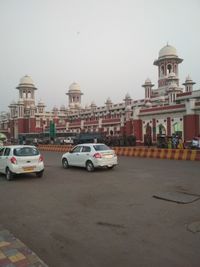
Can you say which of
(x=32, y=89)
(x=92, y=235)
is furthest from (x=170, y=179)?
(x=32, y=89)

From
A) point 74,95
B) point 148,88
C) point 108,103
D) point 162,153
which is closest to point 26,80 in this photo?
point 74,95

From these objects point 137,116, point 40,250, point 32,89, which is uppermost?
point 32,89

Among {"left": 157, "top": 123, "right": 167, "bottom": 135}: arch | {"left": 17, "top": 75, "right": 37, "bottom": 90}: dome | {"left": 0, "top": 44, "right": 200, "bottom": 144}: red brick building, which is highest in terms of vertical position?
{"left": 17, "top": 75, "right": 37, "bottom": 90}: dome

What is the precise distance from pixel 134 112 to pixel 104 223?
3534 centimetres

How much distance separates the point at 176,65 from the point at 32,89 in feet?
150

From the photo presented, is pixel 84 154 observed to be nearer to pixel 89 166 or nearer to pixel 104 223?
pixel 89 166

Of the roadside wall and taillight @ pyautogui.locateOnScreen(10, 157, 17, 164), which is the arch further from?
taillight @ pyautogui.locateOnScreen(10, 157, 17, 164)

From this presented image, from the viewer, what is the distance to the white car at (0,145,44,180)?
11.5 meters

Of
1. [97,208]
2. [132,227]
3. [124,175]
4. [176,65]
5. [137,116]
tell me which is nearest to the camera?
[132,227]

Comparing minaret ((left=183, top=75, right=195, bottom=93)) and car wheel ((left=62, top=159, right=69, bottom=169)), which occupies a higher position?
minaret ((left=183, top=75, right=195, bottom=93))

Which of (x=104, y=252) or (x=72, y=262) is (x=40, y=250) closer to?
(x=72, y=262)

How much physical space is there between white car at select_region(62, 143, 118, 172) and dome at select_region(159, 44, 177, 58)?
160 feet

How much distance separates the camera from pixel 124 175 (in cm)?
1228

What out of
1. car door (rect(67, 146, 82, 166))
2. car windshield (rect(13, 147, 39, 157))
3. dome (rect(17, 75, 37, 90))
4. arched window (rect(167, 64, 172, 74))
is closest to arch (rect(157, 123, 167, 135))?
car door (rect(67, 146, 82, 166))
